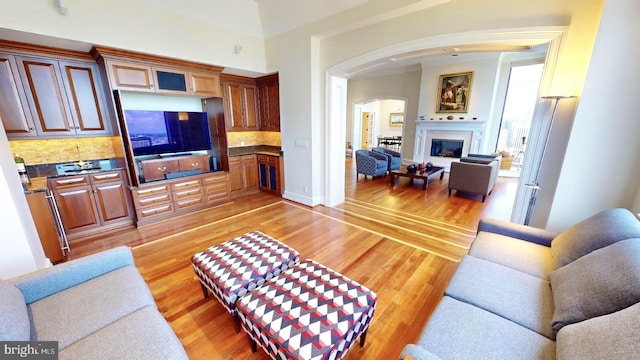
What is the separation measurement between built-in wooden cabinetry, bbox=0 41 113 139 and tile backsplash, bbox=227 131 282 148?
201cm

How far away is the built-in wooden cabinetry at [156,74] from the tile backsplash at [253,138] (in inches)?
45.3

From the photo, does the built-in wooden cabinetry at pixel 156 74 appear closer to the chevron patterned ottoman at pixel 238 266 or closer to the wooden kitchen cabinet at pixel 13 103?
the wooden kitchen cabinet at pixel 13 103

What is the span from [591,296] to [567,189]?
1.44 meters

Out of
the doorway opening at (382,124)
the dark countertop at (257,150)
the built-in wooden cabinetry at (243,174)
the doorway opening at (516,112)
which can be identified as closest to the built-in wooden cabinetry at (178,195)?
the built-in wooden cabinetry at (243,174)

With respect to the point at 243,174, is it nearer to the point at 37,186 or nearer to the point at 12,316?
the point at 37,186

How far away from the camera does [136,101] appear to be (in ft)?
11.8

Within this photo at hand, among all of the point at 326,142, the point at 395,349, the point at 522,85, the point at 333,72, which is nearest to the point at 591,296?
the point at 395,349

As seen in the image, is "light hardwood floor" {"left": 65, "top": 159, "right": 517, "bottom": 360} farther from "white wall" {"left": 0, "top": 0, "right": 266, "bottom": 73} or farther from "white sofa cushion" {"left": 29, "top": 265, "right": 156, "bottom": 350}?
"white wall" {"left": 0, "top": 0, "right": 266, "bottom": 73}

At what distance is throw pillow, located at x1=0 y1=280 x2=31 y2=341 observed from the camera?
0.99 meters

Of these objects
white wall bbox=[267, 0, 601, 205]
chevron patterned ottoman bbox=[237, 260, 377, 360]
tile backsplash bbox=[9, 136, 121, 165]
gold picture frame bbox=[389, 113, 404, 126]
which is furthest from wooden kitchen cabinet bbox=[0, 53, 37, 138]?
gold picture frame bbox=[389, 113, 404, 126]

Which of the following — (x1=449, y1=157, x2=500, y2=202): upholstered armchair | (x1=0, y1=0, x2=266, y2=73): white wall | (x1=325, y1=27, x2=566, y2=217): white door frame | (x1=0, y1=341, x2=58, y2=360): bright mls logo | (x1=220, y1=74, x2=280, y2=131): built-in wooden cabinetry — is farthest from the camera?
(x1=220, y1=74, x2=280, y2=131): built-in wooden cabinetry

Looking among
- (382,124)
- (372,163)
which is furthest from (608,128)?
(382,124)

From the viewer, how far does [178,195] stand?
12.5 ft

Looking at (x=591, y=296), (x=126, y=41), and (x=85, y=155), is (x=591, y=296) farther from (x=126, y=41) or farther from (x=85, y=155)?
(x=85, y=155)
